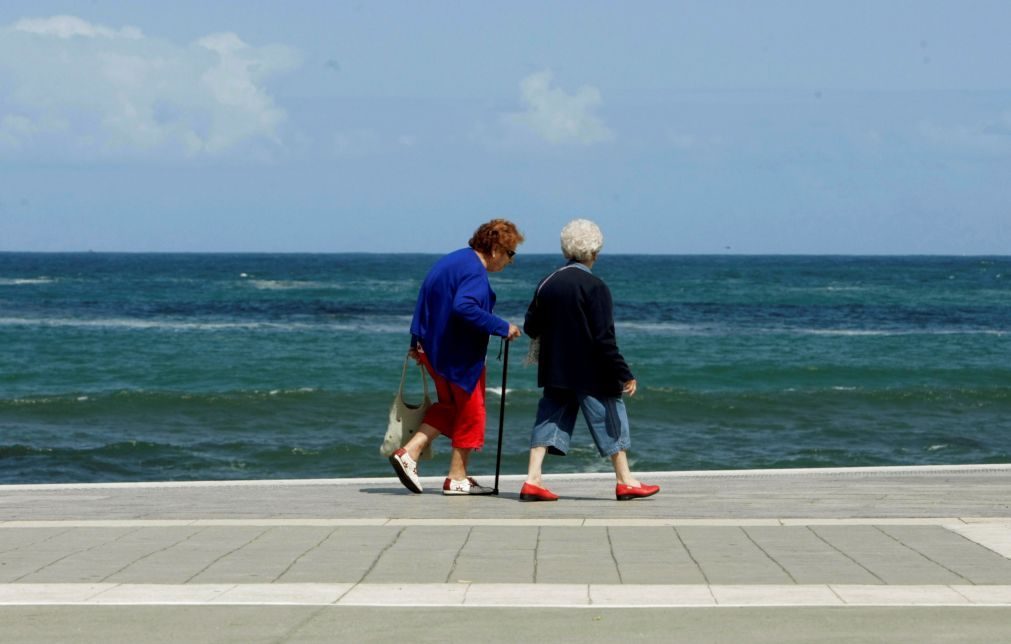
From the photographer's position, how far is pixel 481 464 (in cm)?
1619

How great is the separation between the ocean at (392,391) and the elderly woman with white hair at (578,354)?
2.11 m

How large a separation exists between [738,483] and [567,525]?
259 cm

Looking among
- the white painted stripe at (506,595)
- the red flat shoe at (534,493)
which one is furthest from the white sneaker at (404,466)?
the white painted stripe at (506,595)

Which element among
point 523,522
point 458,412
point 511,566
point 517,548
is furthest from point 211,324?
point 511,566

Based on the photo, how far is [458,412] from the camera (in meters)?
8.80

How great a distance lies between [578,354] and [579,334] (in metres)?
0.11

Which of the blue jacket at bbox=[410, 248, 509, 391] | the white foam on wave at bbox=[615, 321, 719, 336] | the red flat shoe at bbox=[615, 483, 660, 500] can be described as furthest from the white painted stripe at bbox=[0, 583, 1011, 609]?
the white foam on wave at bbox=[615, 321, 719, 336]

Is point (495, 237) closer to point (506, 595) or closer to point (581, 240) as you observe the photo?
point (581, 240)

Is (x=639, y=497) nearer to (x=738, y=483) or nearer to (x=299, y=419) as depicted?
(x=738, y=483)

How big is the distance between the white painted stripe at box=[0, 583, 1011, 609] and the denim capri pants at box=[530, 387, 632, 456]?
2672 millimetres

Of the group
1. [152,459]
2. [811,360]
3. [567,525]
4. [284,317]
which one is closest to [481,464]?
[152,459]

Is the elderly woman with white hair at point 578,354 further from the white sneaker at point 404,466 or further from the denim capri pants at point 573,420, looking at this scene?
the white sneaker at point 404,466

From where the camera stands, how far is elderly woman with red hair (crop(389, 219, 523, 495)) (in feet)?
27.9

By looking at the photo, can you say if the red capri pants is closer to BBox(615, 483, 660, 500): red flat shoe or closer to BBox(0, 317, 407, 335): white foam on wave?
BBox(615, 483, 660, 500): red flat shoe
